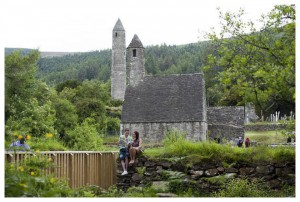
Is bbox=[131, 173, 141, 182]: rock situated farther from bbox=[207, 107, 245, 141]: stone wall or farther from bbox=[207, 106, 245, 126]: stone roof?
bbox=[207, 106, 245, 126]: stone roof

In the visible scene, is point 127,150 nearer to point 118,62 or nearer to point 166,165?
point 166,165

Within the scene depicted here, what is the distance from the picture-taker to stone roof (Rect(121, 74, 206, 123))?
149 ft

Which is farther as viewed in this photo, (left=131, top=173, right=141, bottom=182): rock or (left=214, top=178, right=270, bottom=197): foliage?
(left=131, top=173, right=141, bottom=182): rock

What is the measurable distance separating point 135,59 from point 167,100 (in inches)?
393

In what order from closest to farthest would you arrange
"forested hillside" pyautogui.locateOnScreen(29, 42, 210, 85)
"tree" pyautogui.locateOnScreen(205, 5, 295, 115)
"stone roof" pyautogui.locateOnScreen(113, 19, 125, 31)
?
"tree" pyautogui.locateOnScreen(205, 5, 295, 115) → "stone roof" pyautogui.locateOnScreen(113, 19, 125, 31) → "forested hillside" pyautogui.locateOnScreen(29, 42, 210, 85)

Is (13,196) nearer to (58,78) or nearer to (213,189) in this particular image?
(213,189)

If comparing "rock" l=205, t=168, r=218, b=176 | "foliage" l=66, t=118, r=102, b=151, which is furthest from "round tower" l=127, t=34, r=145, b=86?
"rock" l=205, t=168, r=218, b=176

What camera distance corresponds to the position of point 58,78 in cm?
12812

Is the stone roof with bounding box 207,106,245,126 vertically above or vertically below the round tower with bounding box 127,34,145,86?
below

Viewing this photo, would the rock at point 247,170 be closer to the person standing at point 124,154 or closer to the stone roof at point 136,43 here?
the person standing at point 124,154

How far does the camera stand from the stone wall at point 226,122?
43.8 m

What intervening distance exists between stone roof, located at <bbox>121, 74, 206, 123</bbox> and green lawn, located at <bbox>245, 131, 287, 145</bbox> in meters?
5.06

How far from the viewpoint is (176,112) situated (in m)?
45.8

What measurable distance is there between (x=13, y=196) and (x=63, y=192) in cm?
174
